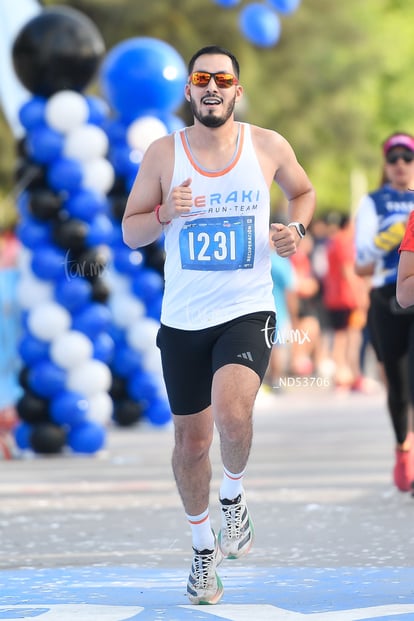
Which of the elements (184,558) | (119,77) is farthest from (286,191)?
(119,77)

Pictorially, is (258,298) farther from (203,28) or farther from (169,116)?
(203,28)

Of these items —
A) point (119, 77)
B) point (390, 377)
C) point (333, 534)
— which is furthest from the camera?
point (119, 77)

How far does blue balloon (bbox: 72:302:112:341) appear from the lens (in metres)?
12.1

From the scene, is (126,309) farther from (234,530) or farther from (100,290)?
(234,530)

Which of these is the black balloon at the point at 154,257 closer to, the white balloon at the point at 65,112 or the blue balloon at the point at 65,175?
the blue balloon at the point at 65,175

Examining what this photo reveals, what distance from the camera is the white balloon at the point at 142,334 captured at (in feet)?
47.0

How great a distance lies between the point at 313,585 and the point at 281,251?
4.27 ft

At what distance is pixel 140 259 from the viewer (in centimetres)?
1427

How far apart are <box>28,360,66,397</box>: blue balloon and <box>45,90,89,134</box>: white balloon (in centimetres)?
177

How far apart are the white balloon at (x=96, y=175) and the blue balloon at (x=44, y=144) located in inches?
10.2

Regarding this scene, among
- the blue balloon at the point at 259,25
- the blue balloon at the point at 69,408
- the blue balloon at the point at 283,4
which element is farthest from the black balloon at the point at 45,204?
the blue balloon at the point at 259,25

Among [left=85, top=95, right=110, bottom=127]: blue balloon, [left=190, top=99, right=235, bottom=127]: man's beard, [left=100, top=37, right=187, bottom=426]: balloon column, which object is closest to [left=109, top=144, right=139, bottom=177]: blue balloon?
[left=100, top=37, right=187, bottom=426]: balloon column

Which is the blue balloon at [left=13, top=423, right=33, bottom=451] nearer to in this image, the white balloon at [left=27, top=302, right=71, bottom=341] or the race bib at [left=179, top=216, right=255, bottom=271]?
the white balloon at [left=27, top=302, right=71, bottom=341]

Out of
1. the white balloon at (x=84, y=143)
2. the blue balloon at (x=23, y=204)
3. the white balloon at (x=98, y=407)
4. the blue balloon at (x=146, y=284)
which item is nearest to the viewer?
the white balloon at (x=84, y=143)
